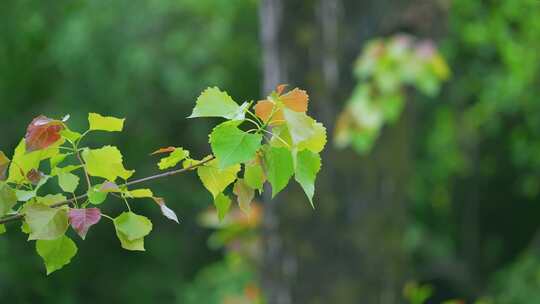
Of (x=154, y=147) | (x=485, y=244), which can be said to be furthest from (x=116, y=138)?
(x=485, y=244)

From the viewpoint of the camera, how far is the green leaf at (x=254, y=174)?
0.89m

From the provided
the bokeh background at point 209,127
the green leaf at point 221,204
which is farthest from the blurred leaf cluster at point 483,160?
the green leaf at point 221,204

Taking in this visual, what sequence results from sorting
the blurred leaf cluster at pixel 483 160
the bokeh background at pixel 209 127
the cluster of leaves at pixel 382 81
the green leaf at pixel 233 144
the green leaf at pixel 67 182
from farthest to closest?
the blurred leaf cluster at pixel 483 160
the bokeh background at pixel 209 127
the cluster of leaves at pixel 382 81
the green leaf at pixel 67 182
the green leaf at pixel 233 144

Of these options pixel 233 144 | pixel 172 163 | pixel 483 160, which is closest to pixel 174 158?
pixel 172 163

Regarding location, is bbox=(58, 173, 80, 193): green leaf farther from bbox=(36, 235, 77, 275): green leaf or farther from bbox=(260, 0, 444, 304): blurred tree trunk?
bbox=(260, 0, 444, 304): blurred tree trunk

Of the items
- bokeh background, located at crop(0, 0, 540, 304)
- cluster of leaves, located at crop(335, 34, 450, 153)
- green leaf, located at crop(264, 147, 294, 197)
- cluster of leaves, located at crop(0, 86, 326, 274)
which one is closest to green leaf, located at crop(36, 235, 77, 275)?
cluster of leaves, located at crop(0, 86, 326, 274)

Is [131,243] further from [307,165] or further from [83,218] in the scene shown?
[307,165]

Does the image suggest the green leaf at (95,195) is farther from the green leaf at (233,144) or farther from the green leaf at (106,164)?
the green leaf at (233,144)

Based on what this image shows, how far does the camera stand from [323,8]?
117 inches

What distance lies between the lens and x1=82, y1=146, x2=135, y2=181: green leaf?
91cm

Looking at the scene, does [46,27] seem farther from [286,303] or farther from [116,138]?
[286,303]

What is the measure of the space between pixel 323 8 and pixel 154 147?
408cm

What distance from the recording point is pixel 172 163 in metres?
0.91

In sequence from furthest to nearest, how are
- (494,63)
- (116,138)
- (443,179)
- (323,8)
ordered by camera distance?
(443,179)
(494,63)
(116,138)
(323,8)
